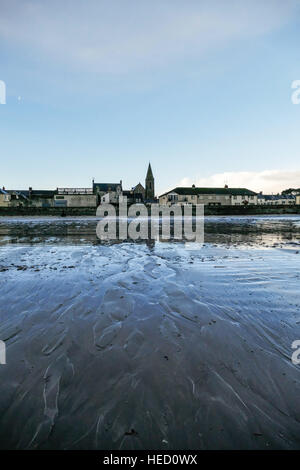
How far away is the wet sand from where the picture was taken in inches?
74.1

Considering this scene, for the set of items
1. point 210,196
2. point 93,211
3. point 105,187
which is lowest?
point 93,211

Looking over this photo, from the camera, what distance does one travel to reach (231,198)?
87.6 m

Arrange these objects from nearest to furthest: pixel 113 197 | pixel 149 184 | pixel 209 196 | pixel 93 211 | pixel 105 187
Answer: pixel 93 211
pixel 113 197
pixel 105 187
pixel 209 196
pixel 149 184

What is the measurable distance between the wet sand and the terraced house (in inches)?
3176

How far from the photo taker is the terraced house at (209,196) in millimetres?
84688

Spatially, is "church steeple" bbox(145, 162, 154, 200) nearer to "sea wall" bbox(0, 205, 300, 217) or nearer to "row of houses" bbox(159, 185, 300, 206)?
"row of houses" bbox(159, 185, 300, 206)

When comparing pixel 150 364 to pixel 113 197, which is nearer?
pixel 150 364

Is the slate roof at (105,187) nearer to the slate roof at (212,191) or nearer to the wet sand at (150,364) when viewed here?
the slate roof at (212,191)

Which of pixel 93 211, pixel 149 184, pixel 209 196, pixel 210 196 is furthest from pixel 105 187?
pixel 149 184

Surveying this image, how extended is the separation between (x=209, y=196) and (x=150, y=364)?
87366 mm

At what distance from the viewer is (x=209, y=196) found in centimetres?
8588

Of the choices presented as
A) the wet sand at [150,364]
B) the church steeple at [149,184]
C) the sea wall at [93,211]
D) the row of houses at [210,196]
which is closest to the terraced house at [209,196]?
the row of houses at [210,196]

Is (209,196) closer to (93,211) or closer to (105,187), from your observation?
(105,187)

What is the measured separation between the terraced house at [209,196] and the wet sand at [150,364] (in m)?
80.7
